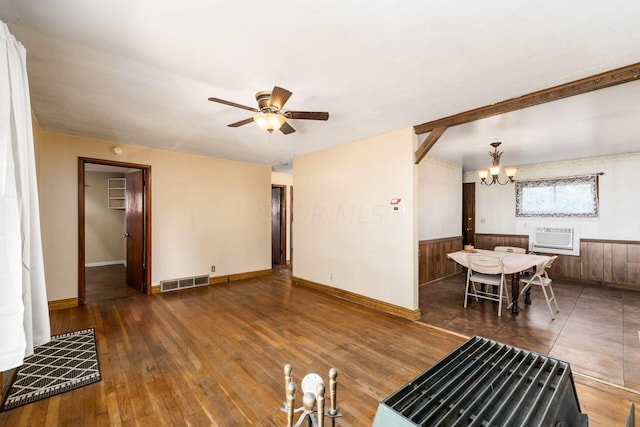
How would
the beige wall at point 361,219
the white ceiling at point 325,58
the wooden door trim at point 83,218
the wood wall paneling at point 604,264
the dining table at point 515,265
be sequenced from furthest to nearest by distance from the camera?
the wood wall paneling at point 604,264
the wooden door trim at point 83,218
the beige wall at point 361,219
the dining table at point 515,265
the white ceiling at point 325,58

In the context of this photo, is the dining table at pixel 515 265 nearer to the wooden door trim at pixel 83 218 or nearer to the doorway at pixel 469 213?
the doorway at pixel 469 213

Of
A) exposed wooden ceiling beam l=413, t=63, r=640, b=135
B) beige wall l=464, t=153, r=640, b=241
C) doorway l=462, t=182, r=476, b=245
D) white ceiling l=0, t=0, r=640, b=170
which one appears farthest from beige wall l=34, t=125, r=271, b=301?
beige wall l=464, t=153, r=640, b=241

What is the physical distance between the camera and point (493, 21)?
1639 millimetres

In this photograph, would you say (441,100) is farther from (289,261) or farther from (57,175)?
(289,261)

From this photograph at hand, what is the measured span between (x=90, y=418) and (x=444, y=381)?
221 centimetres

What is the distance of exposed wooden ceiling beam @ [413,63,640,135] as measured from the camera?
2133 millimetres

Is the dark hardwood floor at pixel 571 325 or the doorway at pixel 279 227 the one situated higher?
the doorway at pixel 279 227

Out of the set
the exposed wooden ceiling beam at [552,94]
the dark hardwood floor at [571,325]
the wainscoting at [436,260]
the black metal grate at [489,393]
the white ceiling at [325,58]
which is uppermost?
the white ceiling at [325,58]

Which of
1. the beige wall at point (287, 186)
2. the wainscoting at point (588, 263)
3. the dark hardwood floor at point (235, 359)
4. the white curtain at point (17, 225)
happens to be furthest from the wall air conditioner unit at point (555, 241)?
the white curtain at point (17, 225)

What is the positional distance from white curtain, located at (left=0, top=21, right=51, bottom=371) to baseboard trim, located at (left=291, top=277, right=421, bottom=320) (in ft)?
11.1

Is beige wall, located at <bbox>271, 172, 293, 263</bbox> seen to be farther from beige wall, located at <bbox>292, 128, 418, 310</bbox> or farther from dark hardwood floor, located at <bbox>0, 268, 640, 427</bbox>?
dark hardwood floor, located at <bbox>0, 268, 640, 427</bbox>

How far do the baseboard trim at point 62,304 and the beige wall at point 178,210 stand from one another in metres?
0.07

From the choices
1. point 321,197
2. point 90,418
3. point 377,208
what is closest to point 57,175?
point 90,418

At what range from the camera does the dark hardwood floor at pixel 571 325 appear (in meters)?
2.46
